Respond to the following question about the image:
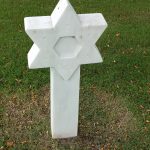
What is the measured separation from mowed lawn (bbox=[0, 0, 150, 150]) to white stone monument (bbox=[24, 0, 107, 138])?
679mm

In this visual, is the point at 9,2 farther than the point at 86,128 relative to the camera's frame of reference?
Yes

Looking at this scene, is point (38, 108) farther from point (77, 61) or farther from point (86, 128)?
point (77, 61)

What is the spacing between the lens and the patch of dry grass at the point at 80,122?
17.0ft

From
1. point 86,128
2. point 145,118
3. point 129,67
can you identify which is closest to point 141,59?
point 129,67

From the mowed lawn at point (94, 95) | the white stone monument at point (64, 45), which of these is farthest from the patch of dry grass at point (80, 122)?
the white stone monument at point (64, 45)

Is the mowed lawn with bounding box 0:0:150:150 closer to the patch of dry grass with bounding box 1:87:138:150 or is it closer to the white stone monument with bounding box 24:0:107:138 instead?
the patch of dry grass with bounding box 1:87:138:150

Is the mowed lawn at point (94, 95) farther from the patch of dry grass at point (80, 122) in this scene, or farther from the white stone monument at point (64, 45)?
the white stone monument at point (64, 45)

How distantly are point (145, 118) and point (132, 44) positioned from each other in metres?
2.11

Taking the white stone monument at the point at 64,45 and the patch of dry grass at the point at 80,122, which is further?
the patch of dry grass at the point at 80,122

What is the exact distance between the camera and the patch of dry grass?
519 centimetres

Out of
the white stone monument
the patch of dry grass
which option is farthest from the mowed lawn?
the white stone monument

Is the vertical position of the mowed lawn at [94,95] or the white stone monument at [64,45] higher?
the white stone monument at [64,45]

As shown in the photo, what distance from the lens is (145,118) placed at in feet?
18.5

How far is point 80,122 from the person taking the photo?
553 cm
